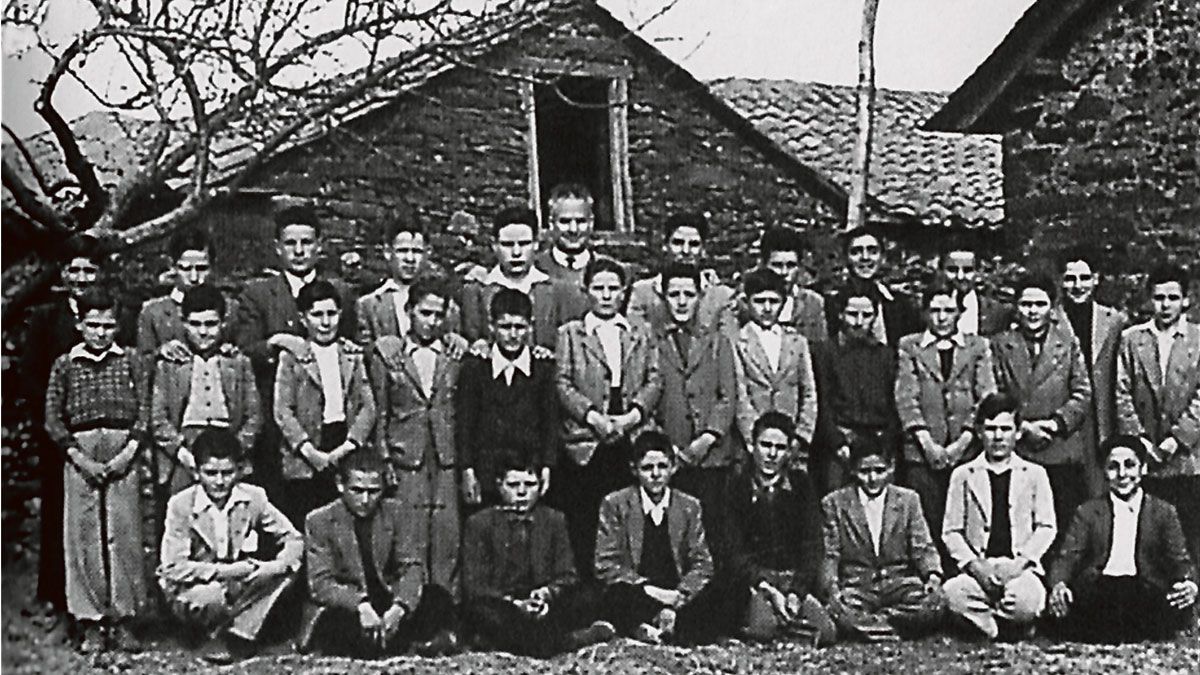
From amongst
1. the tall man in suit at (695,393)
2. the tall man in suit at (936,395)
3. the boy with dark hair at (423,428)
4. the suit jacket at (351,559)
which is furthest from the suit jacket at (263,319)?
the tall man in suit at (936,395)

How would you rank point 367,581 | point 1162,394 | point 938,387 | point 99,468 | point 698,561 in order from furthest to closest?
point 1162,394, point 938,387, point 698,561, point 367,581, point 99,468

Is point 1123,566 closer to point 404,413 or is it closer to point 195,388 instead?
point 404,413

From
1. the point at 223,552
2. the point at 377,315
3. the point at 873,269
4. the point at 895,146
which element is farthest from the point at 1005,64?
the point at 223,552

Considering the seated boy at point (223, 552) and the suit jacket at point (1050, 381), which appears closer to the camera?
the seated boy at point (223, 552)

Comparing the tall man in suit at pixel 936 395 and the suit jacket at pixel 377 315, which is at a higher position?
the suit jacket at pixel 377 315

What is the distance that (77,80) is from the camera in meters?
3.91

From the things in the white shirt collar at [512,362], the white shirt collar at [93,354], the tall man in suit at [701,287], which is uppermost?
the tall man in suit at [701,287]

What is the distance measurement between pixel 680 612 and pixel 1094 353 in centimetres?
142

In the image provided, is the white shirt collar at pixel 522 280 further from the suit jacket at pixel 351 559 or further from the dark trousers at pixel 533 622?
the dark trousers at pixel 533 622

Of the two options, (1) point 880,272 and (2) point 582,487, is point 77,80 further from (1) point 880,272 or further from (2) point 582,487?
(1) point 880,272

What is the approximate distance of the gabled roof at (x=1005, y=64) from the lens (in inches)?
169

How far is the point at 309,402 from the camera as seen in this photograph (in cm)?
402

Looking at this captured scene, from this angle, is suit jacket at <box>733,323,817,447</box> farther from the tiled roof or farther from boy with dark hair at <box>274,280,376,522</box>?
boy with dark hair at <box>274,280,376,522</box>

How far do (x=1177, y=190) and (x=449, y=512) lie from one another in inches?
91.1
